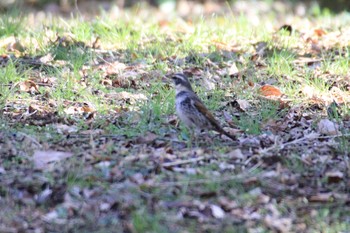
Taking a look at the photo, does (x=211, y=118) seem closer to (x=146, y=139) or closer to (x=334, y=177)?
(x=146, y=139)

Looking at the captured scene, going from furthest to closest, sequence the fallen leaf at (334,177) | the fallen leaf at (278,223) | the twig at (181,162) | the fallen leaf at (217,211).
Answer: the twig at (181,162)
the fallen leaf at (334,177)
the fallen leaf at (217,211)
the fallen leaf at (278,223)

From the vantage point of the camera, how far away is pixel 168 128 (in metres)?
6.18

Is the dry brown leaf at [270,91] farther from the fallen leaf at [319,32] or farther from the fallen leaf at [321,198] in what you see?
the fallen leaf at [319,32]

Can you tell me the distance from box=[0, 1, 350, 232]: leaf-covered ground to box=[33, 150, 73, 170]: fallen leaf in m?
0.01

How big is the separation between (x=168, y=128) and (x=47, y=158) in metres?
1.19

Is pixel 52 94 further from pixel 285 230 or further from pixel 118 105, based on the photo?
pixel 285 230

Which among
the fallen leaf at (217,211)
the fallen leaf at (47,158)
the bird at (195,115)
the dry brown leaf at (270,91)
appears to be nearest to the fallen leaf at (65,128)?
the fallen leaf at (47,158)

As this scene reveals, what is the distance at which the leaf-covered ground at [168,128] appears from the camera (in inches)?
188

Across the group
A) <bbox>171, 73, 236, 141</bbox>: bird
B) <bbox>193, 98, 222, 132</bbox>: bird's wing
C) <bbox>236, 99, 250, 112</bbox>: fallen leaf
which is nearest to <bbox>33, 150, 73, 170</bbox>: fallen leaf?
<bbox>171, 73, 236, 141</bbox>: bird

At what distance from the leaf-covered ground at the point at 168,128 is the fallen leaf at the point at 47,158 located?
15mm

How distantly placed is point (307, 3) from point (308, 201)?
32.1 ft

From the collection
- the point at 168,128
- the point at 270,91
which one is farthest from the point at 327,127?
the point at 168,128

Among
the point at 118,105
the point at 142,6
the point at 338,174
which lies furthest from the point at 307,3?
the point at 338,174

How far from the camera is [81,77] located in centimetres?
743
